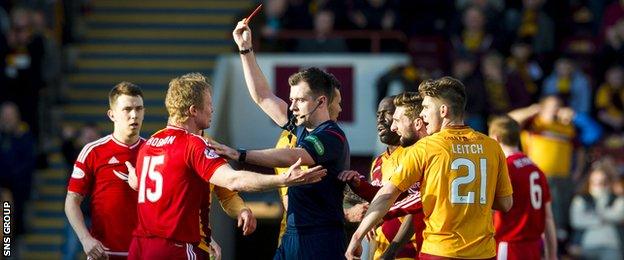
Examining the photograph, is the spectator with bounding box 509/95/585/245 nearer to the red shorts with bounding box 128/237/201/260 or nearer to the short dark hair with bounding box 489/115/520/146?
the short dark hair with bounding box 489/115/520/146

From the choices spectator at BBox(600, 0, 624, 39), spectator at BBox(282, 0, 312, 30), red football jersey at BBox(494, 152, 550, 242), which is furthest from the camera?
spectator at BBox(600, 0, 624, 39)

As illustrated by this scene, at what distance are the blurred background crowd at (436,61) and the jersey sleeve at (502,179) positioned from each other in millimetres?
8767

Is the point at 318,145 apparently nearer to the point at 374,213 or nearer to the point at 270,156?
the point at 270,156

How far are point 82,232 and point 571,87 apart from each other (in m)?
11.2

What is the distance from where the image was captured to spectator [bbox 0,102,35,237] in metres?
19.9

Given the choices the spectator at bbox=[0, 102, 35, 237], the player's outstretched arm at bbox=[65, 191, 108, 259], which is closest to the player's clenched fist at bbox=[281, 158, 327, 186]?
the player's outstretched arm at bbox=[65, 191, 108, 259]

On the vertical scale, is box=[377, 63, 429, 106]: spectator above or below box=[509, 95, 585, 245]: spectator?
above

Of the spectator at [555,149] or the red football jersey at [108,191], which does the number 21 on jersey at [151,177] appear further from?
the spectator at [555,149]

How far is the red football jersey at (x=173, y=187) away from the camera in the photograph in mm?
10117

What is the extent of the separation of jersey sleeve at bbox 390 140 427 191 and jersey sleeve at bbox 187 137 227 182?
3.84 ft

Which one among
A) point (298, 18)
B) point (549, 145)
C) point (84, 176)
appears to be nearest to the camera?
point (84, 176)

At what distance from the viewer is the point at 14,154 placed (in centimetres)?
1992

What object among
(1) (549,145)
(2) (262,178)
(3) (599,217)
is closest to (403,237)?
(2) (262,178)

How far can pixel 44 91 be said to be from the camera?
21969 millimetres
